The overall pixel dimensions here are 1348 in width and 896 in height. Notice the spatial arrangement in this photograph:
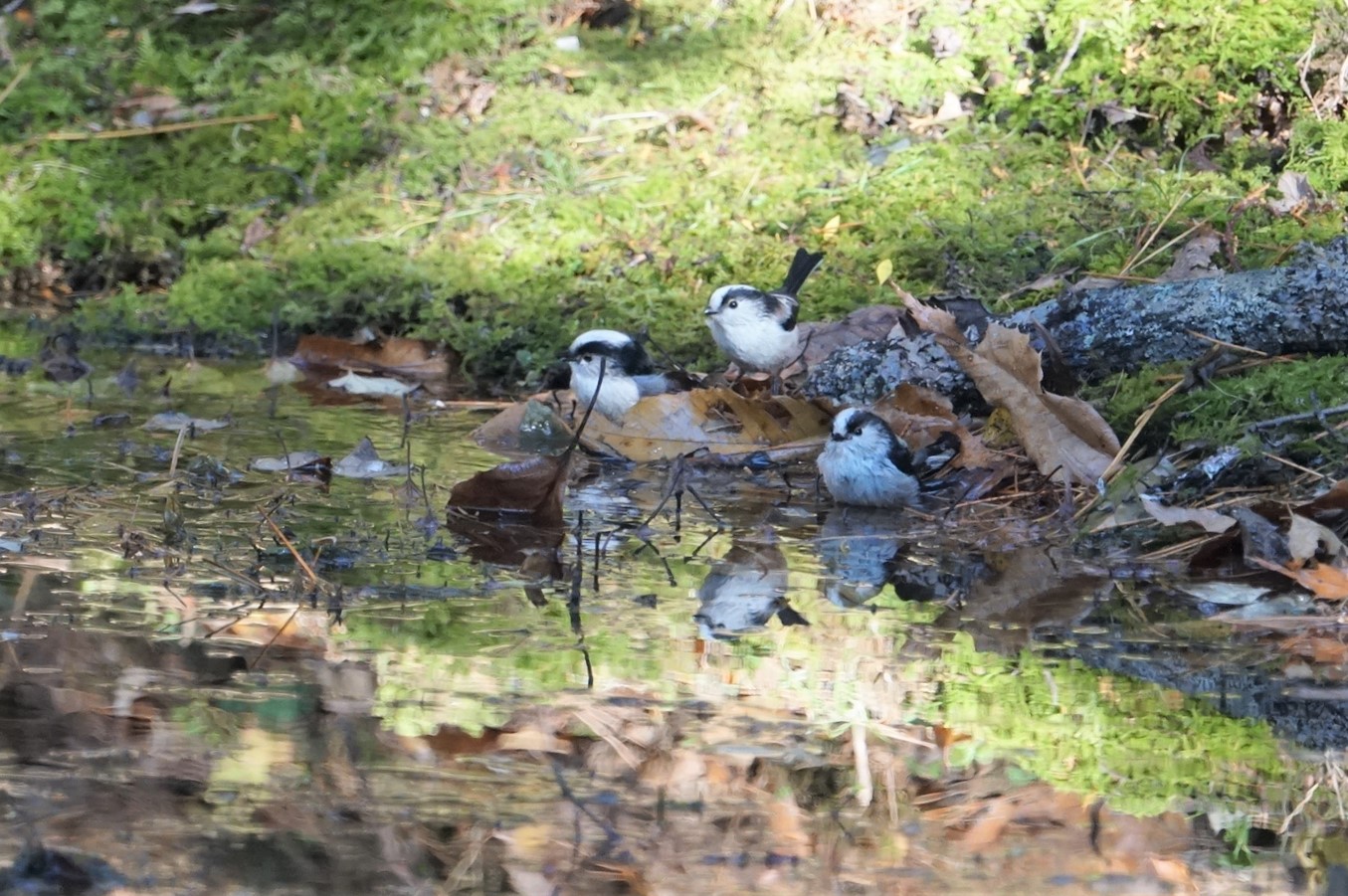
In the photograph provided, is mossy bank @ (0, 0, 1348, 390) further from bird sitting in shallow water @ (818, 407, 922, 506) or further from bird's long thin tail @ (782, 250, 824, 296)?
bird sitting in shallow water @ (818, 407, 922, 506)

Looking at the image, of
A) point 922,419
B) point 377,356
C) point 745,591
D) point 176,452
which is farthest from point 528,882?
point 377,356

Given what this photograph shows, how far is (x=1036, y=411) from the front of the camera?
4.81 meters

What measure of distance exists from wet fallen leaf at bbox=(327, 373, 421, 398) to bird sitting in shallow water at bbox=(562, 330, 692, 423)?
35.4 inches

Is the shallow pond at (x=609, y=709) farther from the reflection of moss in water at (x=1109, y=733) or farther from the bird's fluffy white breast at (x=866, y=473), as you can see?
the bird's fluffy white breast at (x=866, y=473)

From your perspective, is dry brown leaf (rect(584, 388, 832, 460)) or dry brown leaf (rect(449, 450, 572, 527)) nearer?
dry brown leaf (rect(449, 450, 572, 527))

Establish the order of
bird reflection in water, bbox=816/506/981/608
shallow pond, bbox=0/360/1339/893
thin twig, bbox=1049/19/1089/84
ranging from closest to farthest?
shallow pond, bbox=0/360/1339/893 → bird reflection in water, bbox=816/506/981/608 → thin twig, bbox=1049/19/1089/84

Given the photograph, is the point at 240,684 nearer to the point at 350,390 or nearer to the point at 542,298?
the point at 350,390

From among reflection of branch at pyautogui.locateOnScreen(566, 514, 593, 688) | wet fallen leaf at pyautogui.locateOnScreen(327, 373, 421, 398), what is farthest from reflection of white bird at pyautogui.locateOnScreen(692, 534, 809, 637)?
wet fallen leaf at pyautogui.locateOnScreen(327, 373, 421, 398)

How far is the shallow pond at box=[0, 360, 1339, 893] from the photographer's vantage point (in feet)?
7.46

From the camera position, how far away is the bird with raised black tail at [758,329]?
6.50 meters

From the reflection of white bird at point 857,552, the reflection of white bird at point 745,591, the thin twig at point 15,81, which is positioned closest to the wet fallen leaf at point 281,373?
the reflection of white bird at point 857,552

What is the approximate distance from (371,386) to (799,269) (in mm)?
1917

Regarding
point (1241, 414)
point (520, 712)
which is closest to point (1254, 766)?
point (520, 712)

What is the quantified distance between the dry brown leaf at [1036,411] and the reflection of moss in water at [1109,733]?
1552mm
